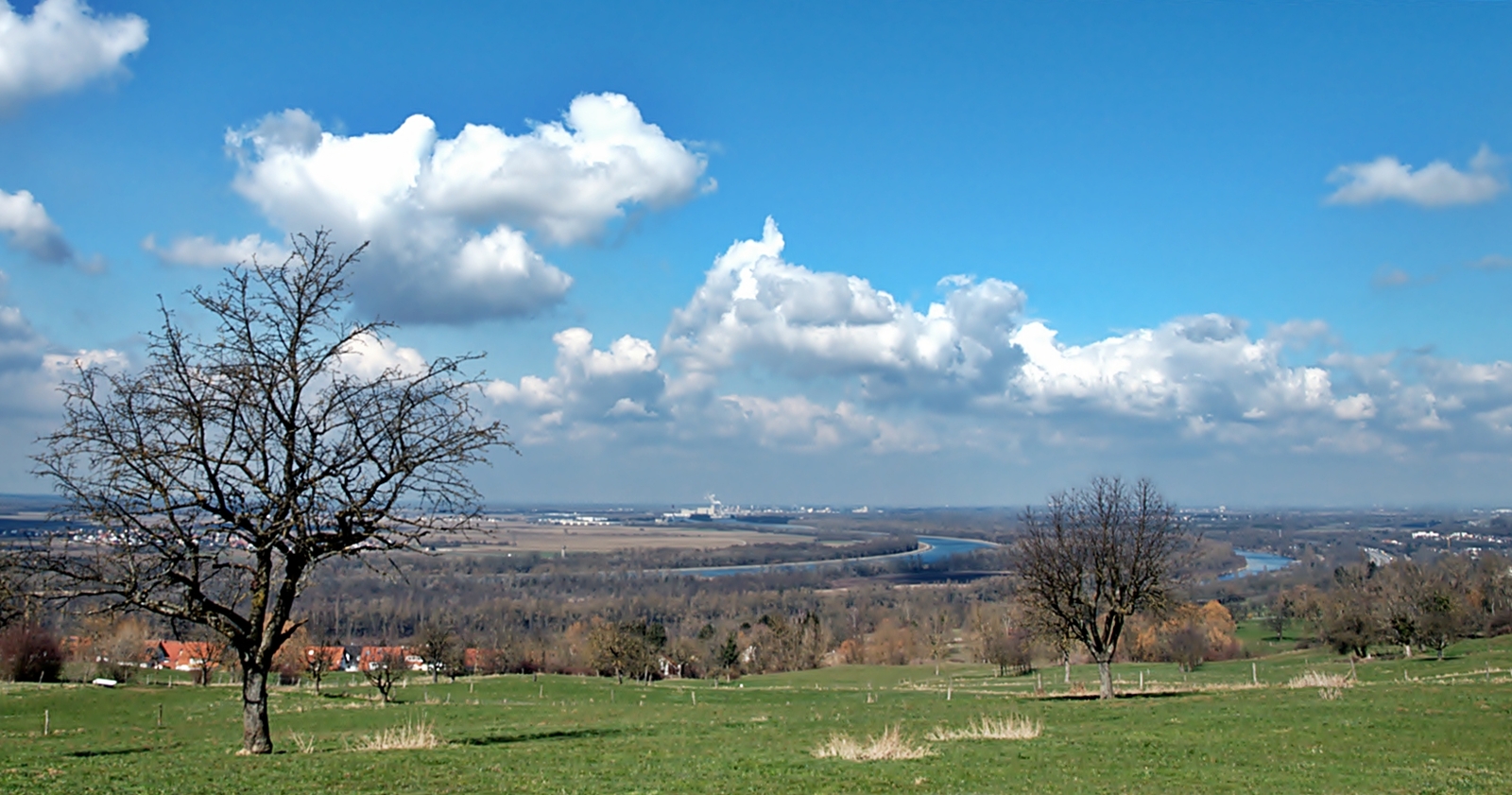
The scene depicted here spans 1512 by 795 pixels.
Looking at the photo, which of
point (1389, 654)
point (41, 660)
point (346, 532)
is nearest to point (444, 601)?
point (41, 660)

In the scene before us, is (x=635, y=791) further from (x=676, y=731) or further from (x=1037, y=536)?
(x=1037, y=536)

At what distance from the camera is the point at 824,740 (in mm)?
20312

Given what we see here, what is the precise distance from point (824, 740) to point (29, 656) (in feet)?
207

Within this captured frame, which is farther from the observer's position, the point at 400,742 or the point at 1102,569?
the point at 1102,569

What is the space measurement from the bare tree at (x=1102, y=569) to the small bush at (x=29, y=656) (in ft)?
200

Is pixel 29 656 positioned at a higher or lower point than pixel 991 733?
lower

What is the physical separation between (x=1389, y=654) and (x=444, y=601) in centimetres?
14178

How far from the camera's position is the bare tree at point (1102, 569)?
33406 mm

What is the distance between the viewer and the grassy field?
42.9 ft

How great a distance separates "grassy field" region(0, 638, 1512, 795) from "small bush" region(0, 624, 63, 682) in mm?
22456

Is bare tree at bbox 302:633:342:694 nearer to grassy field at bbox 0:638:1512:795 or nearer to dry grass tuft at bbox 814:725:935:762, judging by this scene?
grassy field at bbox 0:638:1512:795

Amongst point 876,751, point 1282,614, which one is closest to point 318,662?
point 876,751

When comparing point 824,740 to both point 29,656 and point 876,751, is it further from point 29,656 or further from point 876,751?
point 29,656

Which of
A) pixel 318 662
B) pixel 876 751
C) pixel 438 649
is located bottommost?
pixel 438 649
